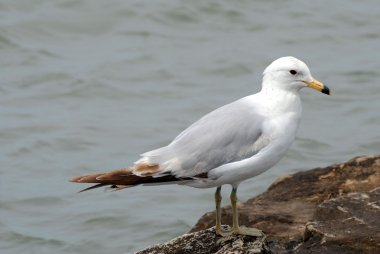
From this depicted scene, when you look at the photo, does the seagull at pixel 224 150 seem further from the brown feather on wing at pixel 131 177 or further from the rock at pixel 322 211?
the rock at pixel 322 211

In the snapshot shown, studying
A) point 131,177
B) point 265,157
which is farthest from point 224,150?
point 131,177

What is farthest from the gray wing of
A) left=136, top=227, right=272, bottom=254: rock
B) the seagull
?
left=136, top=227, right=272, bottom=254: rock

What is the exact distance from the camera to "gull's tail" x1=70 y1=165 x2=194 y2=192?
5852mm

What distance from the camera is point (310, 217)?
7.01 m

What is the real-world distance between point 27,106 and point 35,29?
2.67 meters

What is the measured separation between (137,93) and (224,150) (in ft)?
23.2

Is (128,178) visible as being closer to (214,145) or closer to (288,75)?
(214,145)

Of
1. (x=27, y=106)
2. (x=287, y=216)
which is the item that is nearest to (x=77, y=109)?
(x=27, y=106)

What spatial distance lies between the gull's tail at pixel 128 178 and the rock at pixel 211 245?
17.4 inches

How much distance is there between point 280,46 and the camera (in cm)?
1433

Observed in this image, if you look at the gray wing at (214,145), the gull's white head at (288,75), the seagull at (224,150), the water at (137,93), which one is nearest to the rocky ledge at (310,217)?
the seagull at (224,150)

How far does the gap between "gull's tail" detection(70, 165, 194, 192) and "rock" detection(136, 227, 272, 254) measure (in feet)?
1.45

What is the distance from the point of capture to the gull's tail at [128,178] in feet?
19.2

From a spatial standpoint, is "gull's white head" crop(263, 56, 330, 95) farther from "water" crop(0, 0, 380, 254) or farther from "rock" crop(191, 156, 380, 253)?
"water" crop(0, 0, 380, 254)
